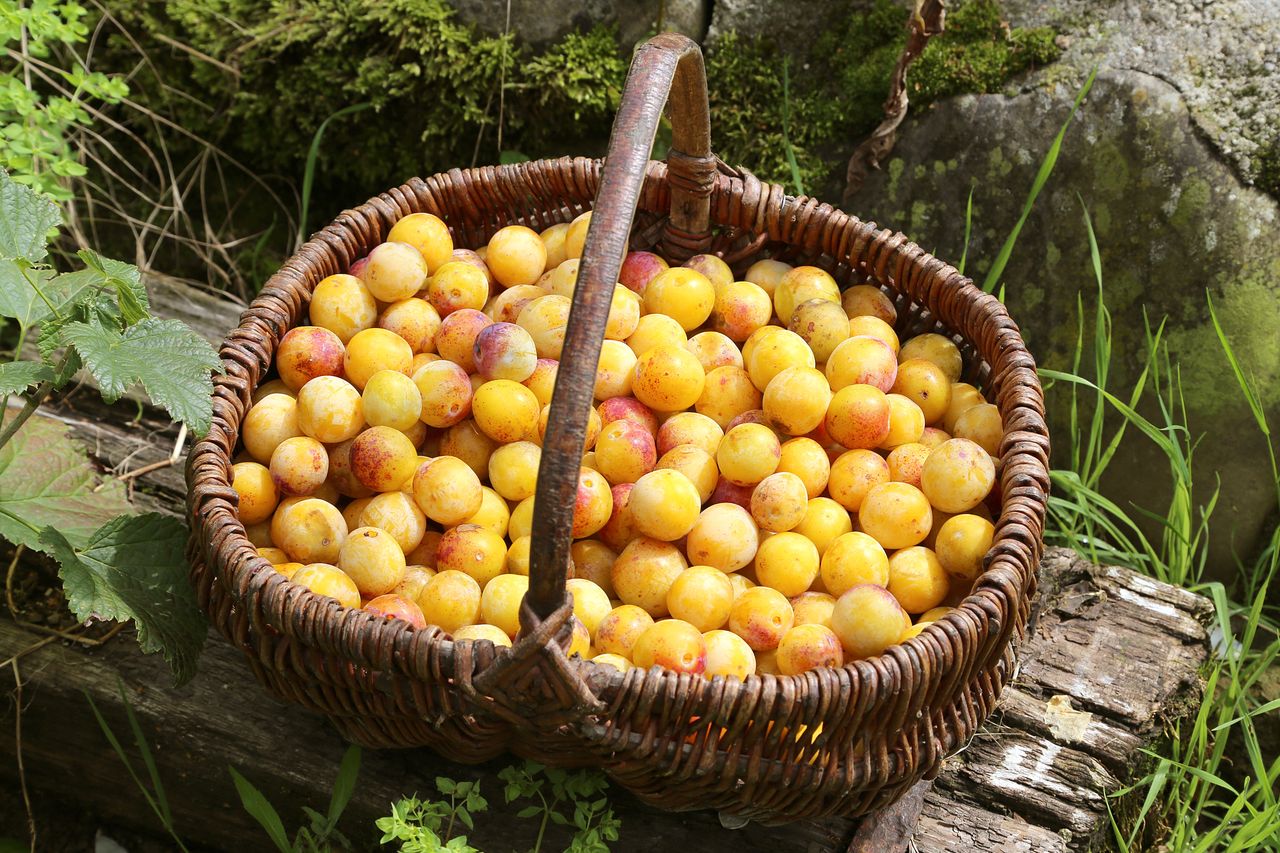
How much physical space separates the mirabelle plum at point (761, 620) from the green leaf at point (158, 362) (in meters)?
0.88

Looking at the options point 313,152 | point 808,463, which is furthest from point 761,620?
point 313,152

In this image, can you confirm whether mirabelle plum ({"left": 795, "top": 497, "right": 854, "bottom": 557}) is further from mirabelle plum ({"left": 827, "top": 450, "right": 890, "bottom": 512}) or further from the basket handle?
the basket handle

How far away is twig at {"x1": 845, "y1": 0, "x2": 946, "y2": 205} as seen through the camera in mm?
2430

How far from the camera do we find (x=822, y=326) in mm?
2020

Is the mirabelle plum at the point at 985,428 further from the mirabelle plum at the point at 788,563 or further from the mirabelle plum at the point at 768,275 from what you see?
the mirabelle plum at the point at 768,275

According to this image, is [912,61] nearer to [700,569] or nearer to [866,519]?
[866,519]

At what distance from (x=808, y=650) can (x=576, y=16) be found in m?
2.02

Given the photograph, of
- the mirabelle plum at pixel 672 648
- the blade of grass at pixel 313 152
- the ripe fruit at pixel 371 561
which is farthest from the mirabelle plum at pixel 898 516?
the blade of grass at pixel 313 152

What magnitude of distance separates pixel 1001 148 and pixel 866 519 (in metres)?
1.30

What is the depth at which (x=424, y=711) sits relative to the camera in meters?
1.46

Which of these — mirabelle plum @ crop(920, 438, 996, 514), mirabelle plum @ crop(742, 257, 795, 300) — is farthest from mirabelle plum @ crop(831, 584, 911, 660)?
mirabelle plum @ crop(742, 257, 795, 300)

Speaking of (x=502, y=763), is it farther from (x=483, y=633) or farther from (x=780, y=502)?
(x=780, y=502)

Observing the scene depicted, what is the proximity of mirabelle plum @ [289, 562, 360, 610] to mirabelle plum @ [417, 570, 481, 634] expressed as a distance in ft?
0.36

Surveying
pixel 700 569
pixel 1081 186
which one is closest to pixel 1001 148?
pixel 1081 186
